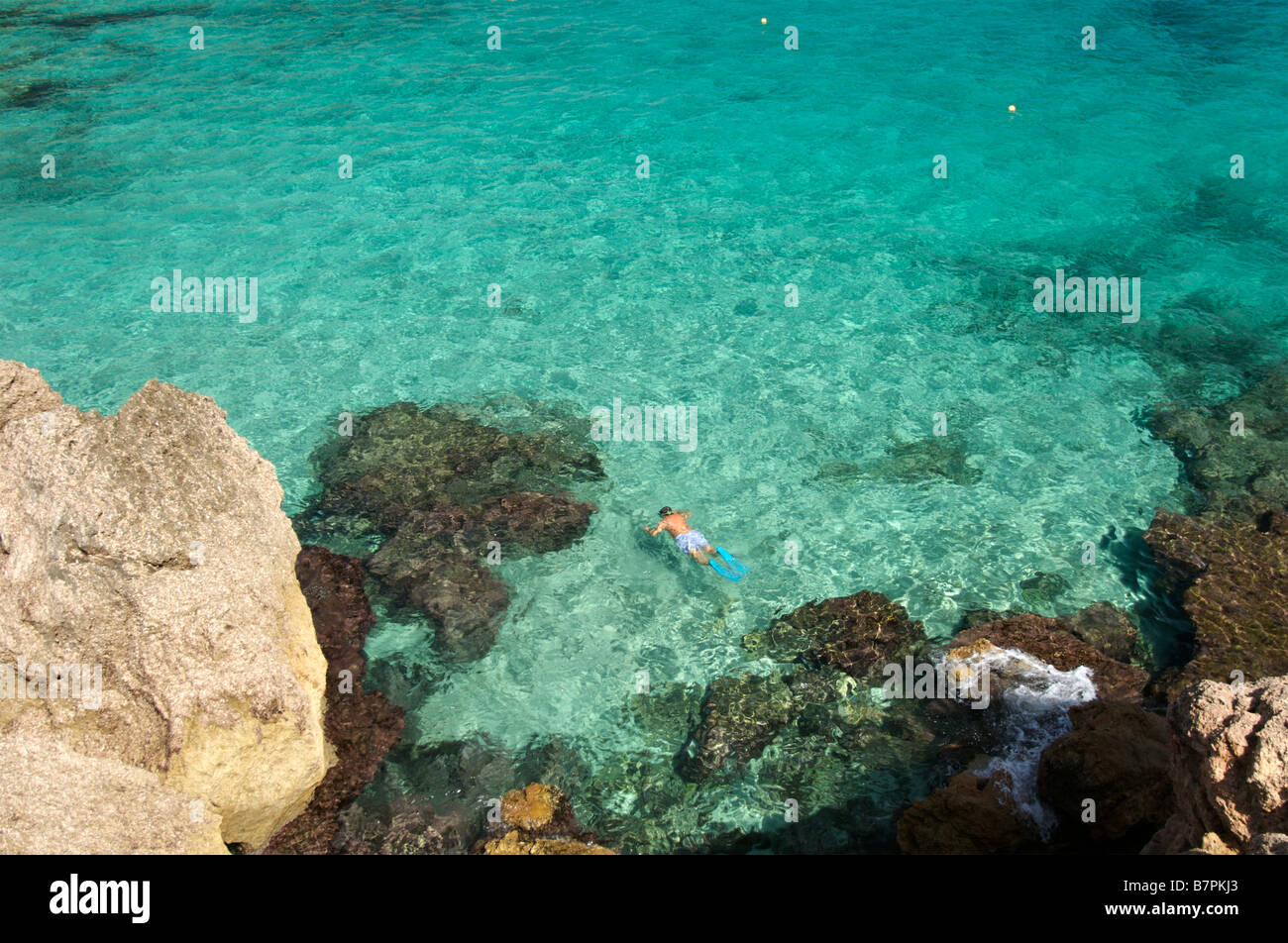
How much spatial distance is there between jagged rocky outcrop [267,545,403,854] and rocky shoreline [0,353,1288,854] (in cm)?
2

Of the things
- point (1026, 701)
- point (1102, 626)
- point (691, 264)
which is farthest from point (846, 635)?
point (691, 264)

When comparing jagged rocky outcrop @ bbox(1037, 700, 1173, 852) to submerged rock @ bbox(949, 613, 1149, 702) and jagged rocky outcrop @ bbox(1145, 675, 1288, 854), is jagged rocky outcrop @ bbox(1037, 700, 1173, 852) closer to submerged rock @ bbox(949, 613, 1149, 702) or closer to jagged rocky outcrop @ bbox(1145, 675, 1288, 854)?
jagged rocky outcrop @ bbox(1145, 675, 1288, 854)

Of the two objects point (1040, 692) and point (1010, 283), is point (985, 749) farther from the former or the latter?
point (1010, 283)

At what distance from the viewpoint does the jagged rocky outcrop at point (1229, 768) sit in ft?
13.5

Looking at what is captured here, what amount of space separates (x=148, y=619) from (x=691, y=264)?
1013cm

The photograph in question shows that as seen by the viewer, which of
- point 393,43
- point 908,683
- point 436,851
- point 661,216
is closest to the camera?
point 436,851

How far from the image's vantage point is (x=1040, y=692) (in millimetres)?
7418

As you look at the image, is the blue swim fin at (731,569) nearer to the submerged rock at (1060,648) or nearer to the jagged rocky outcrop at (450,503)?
the jagged rocky outcrop at (450,503)

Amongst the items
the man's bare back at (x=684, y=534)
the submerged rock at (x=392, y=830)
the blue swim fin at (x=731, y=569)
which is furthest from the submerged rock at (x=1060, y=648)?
the submerged rock at (x=392, y=830)

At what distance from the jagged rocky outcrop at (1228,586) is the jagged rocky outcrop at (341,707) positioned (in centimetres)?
638

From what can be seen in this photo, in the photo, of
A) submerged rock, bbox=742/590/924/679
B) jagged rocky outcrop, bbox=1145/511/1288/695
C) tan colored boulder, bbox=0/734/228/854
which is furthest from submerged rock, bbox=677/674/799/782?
tan colored boulder, bbox=0/734/228/854

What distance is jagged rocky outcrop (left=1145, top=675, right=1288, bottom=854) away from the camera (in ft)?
13.5

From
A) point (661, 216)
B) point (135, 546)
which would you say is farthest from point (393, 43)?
point (135, 546)

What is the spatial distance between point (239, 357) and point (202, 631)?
7.24 m
